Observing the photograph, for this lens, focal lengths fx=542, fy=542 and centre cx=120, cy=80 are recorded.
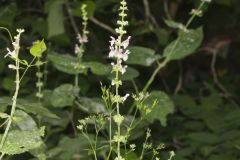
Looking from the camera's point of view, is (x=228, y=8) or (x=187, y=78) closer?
(x=228, y=8)

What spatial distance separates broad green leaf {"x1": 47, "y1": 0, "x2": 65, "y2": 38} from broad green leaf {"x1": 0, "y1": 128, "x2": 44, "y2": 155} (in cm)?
95

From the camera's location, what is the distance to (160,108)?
5.16 feet

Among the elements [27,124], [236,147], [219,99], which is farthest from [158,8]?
[27,124]

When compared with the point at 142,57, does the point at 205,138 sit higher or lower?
lower

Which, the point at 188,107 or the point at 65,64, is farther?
the point at 188,107

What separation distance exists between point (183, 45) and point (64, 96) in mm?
436

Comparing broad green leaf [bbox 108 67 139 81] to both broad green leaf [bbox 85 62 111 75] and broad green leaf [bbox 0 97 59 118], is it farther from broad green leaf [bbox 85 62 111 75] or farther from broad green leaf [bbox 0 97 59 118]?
broad green leaf [bbox 0 97 59 118]

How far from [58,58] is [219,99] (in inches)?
37.8

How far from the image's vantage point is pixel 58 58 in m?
1.61

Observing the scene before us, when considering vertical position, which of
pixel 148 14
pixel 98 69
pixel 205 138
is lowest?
pixel 205 138

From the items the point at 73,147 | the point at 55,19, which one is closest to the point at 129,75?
the point at 73,147

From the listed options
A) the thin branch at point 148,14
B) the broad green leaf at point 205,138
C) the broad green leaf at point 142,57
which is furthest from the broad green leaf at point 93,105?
the thin branch at point 148,14

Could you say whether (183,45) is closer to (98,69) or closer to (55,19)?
(98,69)

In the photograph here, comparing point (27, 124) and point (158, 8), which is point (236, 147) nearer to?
point (27, 124)
